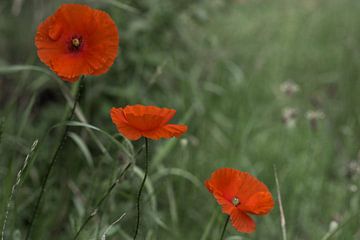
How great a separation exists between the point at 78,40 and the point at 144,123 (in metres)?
0.23

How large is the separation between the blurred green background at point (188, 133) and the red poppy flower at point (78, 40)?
52cm

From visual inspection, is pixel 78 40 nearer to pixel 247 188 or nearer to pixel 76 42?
pixel 76 42

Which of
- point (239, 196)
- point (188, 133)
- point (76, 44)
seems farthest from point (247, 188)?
point (188, 133)

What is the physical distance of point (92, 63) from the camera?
114 centimetres

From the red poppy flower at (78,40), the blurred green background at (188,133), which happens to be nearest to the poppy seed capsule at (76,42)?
the red poppy flower at (78,40)

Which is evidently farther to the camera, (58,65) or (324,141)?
(324,141)

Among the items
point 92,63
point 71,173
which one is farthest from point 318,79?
point 92,63

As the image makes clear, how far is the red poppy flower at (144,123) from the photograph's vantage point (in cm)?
108

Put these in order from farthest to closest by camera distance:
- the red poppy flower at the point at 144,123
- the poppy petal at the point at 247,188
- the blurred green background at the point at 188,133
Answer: the blurred green background at the point at 188,133, the poppy petal at the point at 247,188, the red poppy flower at the point at 144,123

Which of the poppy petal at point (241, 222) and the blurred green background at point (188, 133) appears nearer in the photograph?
the poppy petal at point (241, 222)

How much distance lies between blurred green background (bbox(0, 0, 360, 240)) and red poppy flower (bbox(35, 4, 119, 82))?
524 millimetres

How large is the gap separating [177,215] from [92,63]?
1.18 m

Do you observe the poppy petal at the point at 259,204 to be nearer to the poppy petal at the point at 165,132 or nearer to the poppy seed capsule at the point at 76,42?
the poppy petal at the point at 165,132

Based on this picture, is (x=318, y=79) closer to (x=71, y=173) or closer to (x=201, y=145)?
(x=201, y=145)
